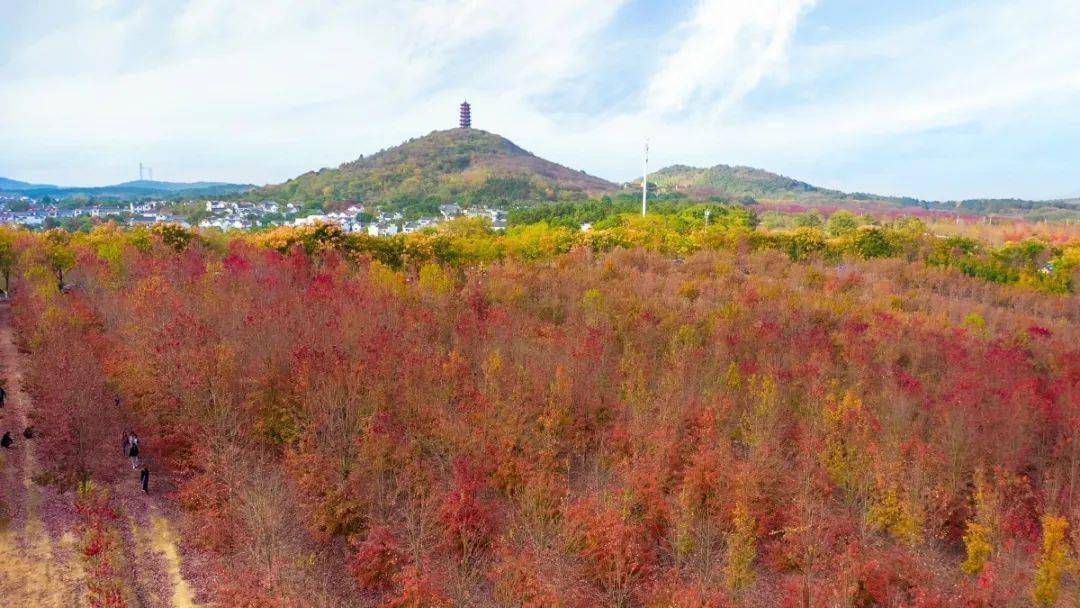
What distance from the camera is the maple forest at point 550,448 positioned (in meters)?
13.5

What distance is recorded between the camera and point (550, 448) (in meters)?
16.4

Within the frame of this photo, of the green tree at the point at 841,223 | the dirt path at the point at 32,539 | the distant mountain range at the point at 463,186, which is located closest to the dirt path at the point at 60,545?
the dirt path at the point at 32,539

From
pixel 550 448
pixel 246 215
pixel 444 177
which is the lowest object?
pixel 550 448

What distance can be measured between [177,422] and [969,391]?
2242 cm

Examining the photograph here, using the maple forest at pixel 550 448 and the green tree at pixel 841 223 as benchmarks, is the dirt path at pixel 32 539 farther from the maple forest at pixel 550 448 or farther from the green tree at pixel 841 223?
the green tree at pixel 841 223

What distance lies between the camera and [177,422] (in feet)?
57.5

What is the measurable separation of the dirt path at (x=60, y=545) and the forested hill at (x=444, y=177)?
9449 centimetres

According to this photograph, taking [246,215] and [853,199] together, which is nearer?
[246,215]

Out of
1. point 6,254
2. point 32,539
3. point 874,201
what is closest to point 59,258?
point 6,254

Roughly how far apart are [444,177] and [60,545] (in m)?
130

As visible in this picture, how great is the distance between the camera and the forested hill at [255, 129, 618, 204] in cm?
12212

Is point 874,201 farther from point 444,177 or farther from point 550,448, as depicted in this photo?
point 550,448

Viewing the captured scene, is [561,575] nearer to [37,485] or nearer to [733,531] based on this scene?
[733,531]

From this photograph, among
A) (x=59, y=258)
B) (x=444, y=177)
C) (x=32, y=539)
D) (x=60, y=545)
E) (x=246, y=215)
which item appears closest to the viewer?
(x=60, y=545)
